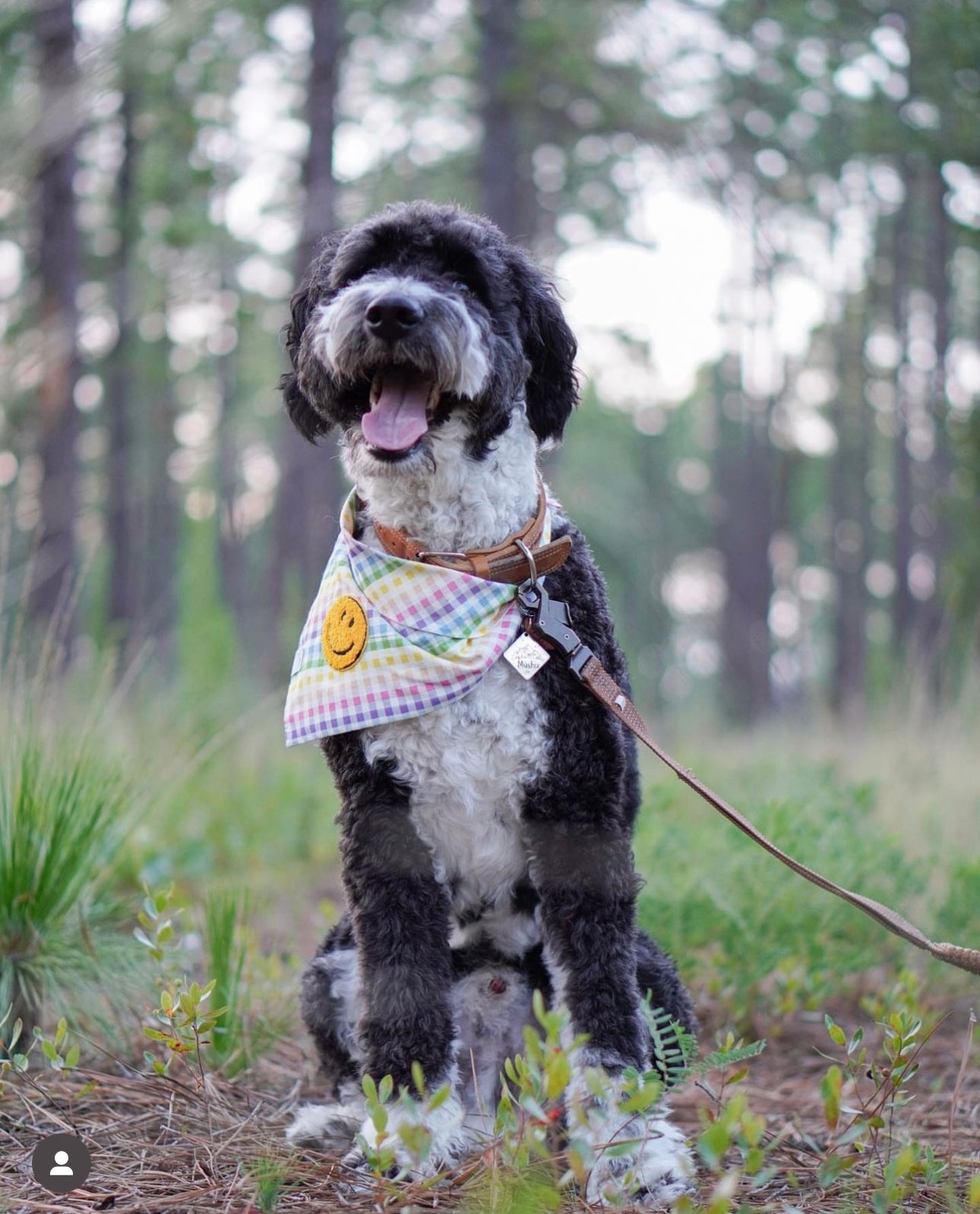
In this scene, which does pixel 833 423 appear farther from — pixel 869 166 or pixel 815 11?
pixel 815 11

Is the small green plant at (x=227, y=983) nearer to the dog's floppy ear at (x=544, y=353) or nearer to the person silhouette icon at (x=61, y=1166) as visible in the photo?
the person silhouette icon at (x=61, y=1166)

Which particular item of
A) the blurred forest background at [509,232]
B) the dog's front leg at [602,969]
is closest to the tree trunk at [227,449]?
the blurred forest background at [509,232]

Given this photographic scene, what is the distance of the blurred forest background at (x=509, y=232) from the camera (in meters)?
8.52

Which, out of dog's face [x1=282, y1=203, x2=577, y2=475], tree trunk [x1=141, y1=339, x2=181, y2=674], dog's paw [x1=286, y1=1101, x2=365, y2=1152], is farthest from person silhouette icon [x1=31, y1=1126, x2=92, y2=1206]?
tree trunk [x1=141, y1=339, x2=181, y2=674]

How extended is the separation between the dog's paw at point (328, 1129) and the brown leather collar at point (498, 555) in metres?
1.35

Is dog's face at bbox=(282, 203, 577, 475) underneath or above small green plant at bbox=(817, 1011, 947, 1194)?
above

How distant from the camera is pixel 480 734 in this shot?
2551 millimetres

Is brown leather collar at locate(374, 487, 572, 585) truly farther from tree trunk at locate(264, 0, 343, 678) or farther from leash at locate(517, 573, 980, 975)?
tree trunk at locate(264, 0, 343, 678)

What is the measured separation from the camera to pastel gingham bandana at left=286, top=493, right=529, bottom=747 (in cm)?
255

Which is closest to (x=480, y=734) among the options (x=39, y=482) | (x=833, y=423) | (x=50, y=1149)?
(x=50, y=1149)

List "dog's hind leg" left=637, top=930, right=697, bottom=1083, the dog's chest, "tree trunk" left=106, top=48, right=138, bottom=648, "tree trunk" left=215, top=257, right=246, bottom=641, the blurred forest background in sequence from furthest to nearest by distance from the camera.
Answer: "tree trunk" left=215, top=257, right=246, bottom=641, "tree trunk" left=106, top=48, right=138, bottom=648, the blurred forest background, "dog's hind leg" left=637, top=930, right=697, bottom=1083, the dog's chest

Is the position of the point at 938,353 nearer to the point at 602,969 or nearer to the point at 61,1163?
Answer: the point at 602,969

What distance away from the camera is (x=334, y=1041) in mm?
2816

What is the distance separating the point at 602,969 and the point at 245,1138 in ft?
3.08
